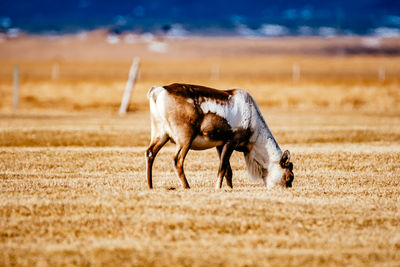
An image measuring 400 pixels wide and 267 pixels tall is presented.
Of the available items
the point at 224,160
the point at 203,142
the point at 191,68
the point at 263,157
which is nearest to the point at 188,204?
the point at 203,142

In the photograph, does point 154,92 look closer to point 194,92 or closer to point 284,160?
point 194,92

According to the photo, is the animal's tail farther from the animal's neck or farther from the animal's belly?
the animal's neck

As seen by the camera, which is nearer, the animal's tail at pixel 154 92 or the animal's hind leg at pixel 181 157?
the animal's hind leg at pixel 181 157

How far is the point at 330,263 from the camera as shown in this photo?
316 inches

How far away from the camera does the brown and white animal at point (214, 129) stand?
1186 cm

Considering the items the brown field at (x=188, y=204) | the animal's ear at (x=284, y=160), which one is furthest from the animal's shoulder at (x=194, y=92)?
the brown field at (x=188, y=204)

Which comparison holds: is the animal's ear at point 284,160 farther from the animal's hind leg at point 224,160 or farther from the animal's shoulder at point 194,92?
the animal's shoulder at point 194,92

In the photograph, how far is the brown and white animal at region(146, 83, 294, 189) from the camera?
1186 centimetres

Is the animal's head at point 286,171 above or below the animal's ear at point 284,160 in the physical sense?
below

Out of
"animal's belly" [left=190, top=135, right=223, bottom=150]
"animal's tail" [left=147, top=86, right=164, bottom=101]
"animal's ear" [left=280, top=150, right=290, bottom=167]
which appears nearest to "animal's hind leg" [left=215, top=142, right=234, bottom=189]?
"animal's belly" [left=190, top=135, right=223, bottom=150]

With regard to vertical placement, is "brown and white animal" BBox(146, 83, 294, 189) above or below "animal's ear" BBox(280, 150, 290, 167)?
above

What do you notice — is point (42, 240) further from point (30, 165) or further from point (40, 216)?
point (30, 165)

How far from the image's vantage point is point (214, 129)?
12.0 metres

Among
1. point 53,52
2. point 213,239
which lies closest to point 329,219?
point 213,239
